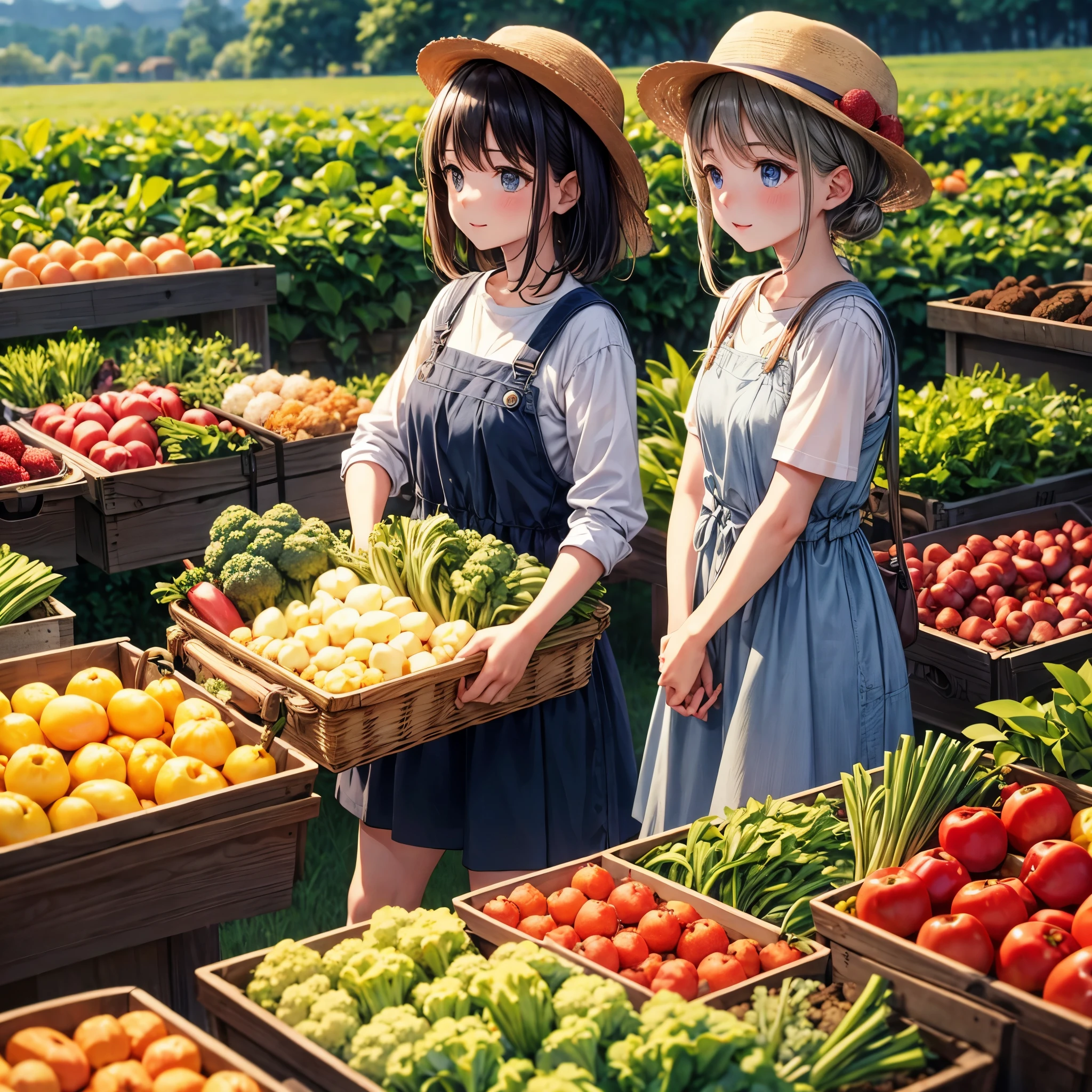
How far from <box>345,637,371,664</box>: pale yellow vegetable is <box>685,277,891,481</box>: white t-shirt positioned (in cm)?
92

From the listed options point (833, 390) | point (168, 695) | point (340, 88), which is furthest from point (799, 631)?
point (340, 88)

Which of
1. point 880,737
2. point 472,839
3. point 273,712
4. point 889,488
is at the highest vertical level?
point 889,488

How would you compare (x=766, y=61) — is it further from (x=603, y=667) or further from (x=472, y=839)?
(x=472, y=839)

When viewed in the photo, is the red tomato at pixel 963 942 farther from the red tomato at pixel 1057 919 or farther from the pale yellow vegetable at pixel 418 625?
the pale yellow vegetable at pixel 418 625

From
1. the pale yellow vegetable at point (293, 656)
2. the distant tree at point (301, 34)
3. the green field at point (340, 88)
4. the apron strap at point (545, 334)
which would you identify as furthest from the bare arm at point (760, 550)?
the distant tree at point (301, 34)

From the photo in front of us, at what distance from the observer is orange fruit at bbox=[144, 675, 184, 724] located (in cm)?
244

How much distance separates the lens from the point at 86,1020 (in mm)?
1720

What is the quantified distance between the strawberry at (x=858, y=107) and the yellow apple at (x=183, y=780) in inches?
70.0

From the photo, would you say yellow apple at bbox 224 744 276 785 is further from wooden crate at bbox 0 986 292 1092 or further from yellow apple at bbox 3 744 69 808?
wooden crate at bbox 0 986 292 1092

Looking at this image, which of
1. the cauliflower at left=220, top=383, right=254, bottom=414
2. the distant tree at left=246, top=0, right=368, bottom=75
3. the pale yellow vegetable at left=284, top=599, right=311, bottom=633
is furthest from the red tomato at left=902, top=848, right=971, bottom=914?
the distant tree at left=246, top=0, right=368, bottom=75

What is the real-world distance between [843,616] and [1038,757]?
1.94ft

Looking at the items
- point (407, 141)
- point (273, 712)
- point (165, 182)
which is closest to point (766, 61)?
point (273, 712)

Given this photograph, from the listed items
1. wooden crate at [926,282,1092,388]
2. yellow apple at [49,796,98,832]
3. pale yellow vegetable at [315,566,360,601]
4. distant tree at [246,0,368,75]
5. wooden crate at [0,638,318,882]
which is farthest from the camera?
distant tree at [246,0,368,75]

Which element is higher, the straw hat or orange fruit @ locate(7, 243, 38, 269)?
the straw hat
